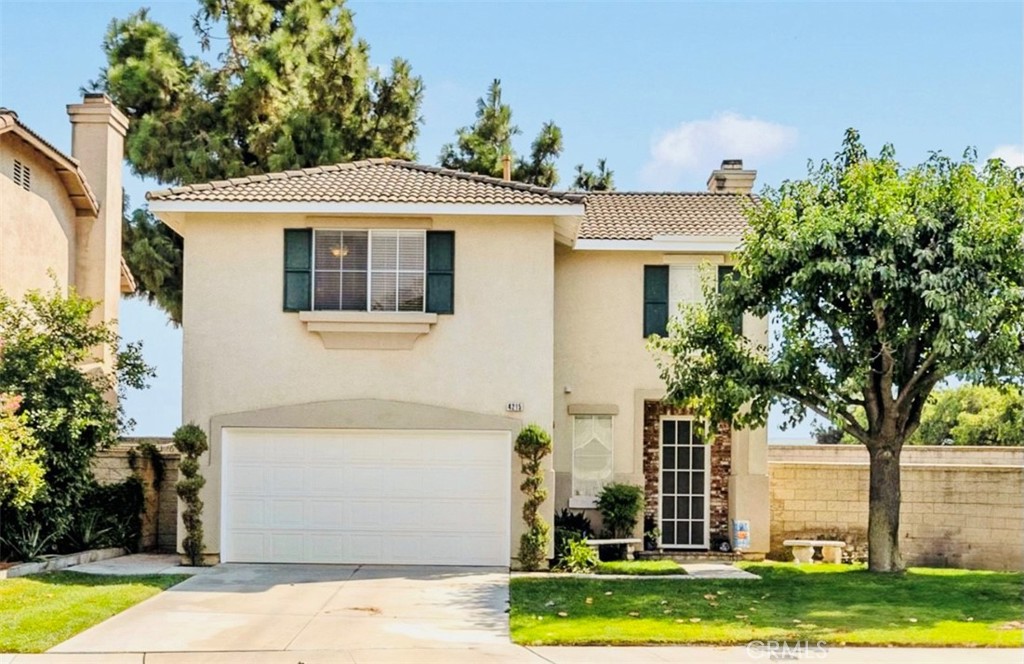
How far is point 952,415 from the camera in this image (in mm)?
38031

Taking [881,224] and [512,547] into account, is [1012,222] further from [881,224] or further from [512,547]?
[512,547]

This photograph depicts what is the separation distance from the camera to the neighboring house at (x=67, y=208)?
68.3ft

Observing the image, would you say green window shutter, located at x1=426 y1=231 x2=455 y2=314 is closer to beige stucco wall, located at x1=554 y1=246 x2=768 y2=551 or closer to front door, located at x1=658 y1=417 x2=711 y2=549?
beige stucco wall, located at x1=554 y1=246 x2=768 y2=551

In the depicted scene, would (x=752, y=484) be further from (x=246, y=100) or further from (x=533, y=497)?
(x=246, y=100)

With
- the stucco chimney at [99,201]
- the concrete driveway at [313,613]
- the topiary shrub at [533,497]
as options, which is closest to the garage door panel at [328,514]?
the concrete driveway at [313,613]

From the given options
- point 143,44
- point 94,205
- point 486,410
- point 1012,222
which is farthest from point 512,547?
point 143,44

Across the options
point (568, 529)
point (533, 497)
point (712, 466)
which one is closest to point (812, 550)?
point (712, 466)

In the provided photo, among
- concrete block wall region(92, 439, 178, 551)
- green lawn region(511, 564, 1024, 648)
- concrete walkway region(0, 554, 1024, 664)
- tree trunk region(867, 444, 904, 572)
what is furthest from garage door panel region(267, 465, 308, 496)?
tree trunk region(867, 444, 904, 572)

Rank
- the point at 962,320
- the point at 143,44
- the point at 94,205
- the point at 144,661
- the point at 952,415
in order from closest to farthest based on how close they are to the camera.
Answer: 1. the point at 144,661
2. the point at 962,320
3. the point at 94,205
4. the point at 143,44
5. the point at 952,415

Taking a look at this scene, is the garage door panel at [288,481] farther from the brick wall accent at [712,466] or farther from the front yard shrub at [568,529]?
the brick wall accent at [712,466]

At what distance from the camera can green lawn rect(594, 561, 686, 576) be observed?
60.1 ft

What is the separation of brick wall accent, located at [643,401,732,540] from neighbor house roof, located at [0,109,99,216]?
11453 mm

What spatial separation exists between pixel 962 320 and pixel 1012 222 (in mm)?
1659

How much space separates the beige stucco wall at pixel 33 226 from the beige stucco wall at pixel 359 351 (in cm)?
356
